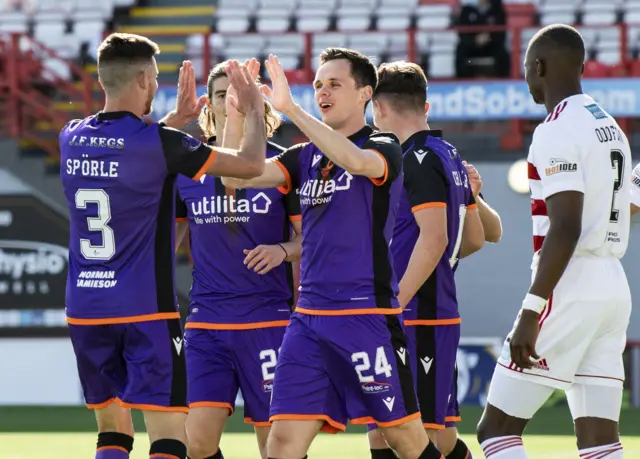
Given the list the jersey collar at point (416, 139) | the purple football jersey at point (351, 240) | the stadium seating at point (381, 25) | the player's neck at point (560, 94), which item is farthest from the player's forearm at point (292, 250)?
the stadium seating at point (381, 25)

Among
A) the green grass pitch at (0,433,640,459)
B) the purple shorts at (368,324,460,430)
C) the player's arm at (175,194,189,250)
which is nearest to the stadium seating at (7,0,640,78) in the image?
the green grass pitch at (0,433,640,459)

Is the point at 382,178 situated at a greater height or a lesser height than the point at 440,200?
greater

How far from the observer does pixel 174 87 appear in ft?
52.0

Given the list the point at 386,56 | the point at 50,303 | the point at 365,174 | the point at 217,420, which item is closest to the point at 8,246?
the point at 50,303

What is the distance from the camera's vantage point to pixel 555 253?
5.03 metres

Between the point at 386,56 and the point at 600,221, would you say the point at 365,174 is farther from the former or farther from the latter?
the point at 386,56

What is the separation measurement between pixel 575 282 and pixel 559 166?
1.59ft

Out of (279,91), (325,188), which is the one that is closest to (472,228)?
(325,188)

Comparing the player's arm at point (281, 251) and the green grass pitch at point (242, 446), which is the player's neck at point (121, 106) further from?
the green grass pitch at point (242, 446)

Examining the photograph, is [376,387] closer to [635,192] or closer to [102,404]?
[102,404]

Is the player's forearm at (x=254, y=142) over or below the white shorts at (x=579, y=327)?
over

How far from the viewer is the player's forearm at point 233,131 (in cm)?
604

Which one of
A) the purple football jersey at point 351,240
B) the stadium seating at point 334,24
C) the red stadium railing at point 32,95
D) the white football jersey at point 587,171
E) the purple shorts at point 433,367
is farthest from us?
the stadium seating at point 334,24

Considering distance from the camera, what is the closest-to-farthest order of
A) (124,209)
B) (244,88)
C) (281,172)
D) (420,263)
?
(124,209) < (244,88) < (281,172) < (420,263)
